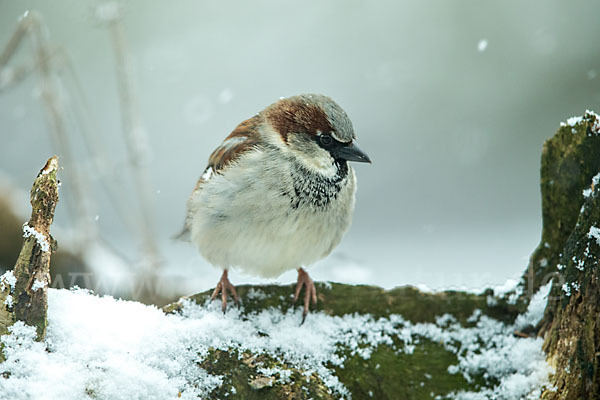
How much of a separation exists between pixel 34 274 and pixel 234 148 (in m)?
1.00

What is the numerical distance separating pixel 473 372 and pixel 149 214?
6.24ft

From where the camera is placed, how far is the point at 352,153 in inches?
83.4

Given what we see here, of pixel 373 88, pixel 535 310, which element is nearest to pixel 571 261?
pixel 535 310

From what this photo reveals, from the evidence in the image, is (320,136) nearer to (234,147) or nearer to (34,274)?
(234,147)

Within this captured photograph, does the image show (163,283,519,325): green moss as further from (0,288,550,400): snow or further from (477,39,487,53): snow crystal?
(477,39,487,53): snow crystal

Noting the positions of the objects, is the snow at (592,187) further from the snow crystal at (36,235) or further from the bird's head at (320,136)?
the snow crystal at (36,235)

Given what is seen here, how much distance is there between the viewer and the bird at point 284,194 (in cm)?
207

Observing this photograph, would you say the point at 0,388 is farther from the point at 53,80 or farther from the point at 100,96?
the point at 100,96

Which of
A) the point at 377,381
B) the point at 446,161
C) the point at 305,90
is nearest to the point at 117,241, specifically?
the point at 305,90

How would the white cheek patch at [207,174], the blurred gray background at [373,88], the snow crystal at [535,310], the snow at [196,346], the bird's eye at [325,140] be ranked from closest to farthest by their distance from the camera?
the snow at [196,346], the snow crystal at [535,310], the bird's eye at [325,140], the white cheek patch at [207,174], the blurred gray background at [373,88]

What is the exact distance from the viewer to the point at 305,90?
4.53 meters

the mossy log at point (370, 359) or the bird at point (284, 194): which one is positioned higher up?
the bird at point (284, 194)

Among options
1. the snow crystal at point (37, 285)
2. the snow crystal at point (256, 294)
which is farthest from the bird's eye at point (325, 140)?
the snow crystal at point (37, 285)

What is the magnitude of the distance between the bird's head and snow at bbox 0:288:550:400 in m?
0.56
